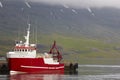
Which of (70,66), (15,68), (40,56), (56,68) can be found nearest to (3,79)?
(15,68)

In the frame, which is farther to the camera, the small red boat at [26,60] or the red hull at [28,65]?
the red hull at [28,65]

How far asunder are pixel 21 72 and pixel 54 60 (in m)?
16.3

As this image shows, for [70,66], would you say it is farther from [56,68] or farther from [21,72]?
[21,72]

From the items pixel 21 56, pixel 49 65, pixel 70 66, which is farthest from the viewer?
pixel 70 66

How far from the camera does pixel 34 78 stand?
325 feet

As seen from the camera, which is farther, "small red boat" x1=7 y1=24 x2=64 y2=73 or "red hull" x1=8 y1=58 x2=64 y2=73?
"red hull" x1=8 y1=58 x2=64 y2=73

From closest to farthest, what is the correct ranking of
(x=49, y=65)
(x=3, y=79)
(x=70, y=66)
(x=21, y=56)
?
(x=3, y=79) → (x=21, y=56) → (x=49, y=65) → (x=70, y=66)

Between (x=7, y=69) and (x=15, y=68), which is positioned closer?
(x=15, y=68)

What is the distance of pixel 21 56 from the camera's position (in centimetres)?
11038

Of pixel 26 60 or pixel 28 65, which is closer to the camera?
pixel 26 60

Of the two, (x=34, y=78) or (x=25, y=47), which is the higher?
(x=25, y=47)

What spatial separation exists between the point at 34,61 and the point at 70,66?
26.7 metres

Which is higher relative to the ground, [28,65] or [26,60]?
[26,60]

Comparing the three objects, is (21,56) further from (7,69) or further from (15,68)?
(7,69)
